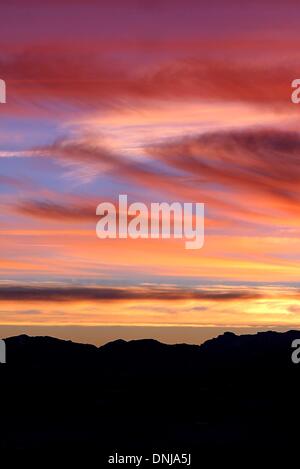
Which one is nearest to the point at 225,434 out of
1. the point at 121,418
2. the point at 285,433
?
the point at 285,433

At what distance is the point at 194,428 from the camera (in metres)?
186
